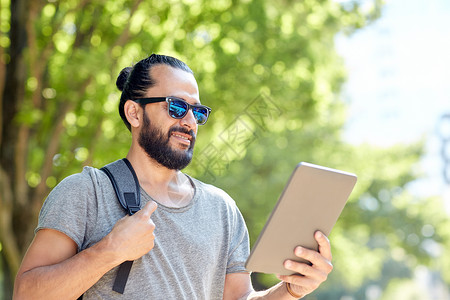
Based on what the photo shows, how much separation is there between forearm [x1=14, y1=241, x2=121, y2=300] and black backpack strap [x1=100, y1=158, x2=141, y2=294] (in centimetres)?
12

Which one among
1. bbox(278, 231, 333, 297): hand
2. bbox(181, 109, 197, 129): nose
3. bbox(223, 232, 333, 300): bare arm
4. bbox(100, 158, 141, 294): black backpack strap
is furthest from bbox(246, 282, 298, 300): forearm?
bbox(181, 109, 197, 129): nose

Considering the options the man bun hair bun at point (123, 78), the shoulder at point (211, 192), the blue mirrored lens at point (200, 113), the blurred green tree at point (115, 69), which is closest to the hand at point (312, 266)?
the shoulder at point (211, 192)

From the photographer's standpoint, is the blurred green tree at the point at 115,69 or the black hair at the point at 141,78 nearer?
the black hair at the point at 141,78

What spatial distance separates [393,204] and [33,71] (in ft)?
42.9

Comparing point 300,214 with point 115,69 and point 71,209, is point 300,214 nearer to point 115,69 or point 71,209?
point 71,209

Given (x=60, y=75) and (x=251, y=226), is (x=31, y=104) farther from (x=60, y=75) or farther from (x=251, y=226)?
(x=251, y=226)

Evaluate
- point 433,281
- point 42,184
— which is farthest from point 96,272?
point 433,281

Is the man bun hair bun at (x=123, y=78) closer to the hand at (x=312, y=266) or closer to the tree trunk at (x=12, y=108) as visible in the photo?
the hand at (x=312, y=266)

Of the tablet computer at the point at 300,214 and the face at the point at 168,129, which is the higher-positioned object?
the face at the point at 168,129

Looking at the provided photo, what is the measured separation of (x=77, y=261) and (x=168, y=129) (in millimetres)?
730

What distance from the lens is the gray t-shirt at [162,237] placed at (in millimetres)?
2053

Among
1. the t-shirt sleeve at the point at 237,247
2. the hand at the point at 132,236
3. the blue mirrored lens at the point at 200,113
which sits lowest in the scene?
the t-shirt sleeve at the point at 237,247

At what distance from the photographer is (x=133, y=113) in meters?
2.53

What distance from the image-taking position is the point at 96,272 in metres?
1.92
